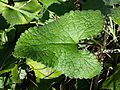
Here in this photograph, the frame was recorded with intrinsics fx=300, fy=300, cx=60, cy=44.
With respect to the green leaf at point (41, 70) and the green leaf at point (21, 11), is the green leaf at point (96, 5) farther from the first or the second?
the green leaf at point (41, 70)

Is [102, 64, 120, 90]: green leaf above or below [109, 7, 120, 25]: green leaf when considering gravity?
below

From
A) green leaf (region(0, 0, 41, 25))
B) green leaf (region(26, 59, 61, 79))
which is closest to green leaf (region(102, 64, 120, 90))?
green leaf (region(26, 59, 61, 79))

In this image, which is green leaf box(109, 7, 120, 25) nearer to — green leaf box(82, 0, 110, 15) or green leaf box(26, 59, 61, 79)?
green leaf box(82, 0, 110, 15)

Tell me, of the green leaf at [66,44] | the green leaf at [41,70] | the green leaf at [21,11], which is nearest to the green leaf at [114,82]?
the green leaf at [66,44]

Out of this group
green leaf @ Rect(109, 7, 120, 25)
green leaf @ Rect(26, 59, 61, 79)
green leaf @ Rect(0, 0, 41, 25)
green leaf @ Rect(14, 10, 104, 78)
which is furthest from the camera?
green leaf @ Rect(0, 0, 41, 25)

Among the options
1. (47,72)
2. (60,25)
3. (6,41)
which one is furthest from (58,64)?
(6,41)
